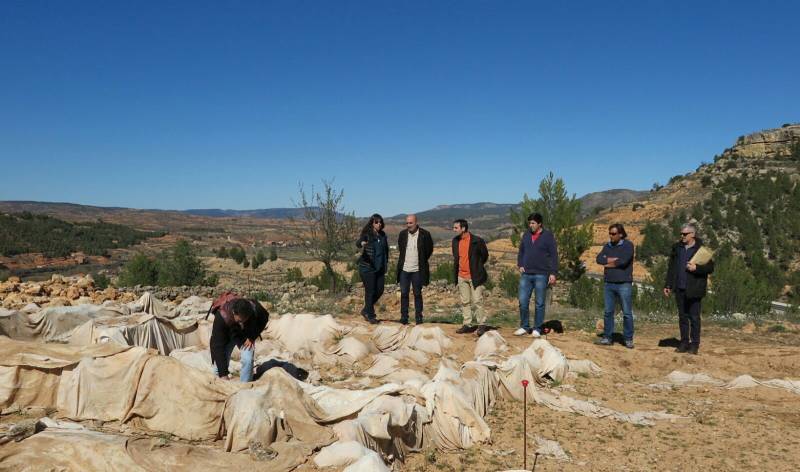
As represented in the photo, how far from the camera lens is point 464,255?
7.28 metres

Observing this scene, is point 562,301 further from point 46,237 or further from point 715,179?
point 46,237

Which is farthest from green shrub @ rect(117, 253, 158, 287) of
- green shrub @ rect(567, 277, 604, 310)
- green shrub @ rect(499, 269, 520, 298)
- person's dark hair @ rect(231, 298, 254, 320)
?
person's dark hair @ rect(231, 298, 254, 320)

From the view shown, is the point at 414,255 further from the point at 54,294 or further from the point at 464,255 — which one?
the point at 54,294

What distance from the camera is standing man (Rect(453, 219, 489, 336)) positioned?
7176mm

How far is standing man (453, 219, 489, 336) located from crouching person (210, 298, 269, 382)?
329 cm

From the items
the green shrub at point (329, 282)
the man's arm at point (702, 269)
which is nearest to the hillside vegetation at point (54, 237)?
the green shrub at point (329, 282)

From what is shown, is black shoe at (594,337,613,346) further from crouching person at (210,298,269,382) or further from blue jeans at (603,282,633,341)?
crouching person at (210,298,269,382)

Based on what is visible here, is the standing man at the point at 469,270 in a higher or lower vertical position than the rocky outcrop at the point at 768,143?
lower

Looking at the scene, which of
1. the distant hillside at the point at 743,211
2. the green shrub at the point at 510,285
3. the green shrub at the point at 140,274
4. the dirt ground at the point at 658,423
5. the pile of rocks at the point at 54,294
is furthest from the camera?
the distant hillside at the point at 743,211

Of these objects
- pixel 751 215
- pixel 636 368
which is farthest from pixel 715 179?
pixel 636 368

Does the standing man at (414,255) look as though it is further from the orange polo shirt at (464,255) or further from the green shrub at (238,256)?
the green shrub at (238,256)

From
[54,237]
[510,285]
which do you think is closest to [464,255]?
[510,285]

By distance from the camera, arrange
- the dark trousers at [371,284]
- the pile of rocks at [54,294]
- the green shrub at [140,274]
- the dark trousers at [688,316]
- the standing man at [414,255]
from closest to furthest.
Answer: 1. the dark trousers at [688,316]
2. the standing man at [414,255]
3. the dark trousers at [371,284]
4. the pile of rocks at [54,294]
5. the green shrub at [140,274]

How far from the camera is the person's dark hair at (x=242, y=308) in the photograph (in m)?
4.37
